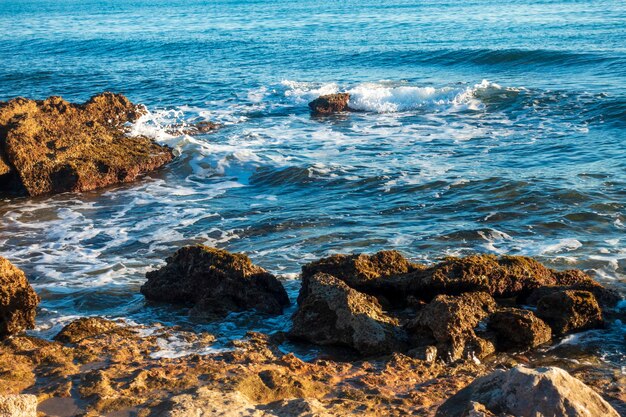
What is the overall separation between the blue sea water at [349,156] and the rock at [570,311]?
0.25m

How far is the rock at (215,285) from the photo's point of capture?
8.45m

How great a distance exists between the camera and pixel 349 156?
54.3 ft

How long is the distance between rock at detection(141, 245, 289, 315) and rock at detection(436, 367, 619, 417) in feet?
12.0

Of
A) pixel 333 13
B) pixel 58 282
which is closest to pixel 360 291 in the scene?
pixel 58 282

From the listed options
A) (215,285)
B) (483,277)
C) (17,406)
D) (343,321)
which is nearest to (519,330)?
(483,277)

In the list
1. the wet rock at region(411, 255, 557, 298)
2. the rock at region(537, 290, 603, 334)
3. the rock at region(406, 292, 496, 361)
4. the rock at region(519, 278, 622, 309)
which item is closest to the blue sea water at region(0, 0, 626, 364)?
the rock at region(537, 290, 603, 334)

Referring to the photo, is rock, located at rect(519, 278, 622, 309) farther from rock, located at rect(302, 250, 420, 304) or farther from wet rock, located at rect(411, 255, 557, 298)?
rock, located at rect(302, 250, 420, 304)

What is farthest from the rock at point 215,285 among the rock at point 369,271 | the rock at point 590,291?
the rock at point 590,291

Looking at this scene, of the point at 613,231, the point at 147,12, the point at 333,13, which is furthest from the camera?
the point at 147,12

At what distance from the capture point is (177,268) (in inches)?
350

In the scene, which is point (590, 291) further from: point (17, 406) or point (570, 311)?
point (17, 406)

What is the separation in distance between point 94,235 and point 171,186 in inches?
128

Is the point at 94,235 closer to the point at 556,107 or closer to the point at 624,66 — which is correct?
the point at 556,107

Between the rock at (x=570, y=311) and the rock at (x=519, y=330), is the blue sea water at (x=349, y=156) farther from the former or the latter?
the rock at (x=519, y=330)
